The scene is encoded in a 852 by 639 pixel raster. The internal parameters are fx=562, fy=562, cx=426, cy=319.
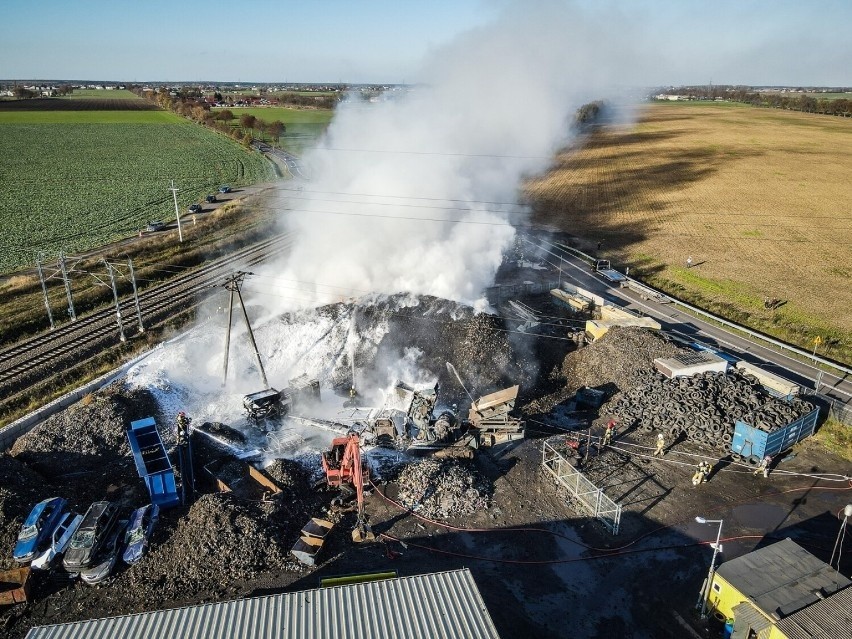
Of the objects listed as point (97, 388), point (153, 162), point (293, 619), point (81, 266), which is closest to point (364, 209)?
point (97, 388)

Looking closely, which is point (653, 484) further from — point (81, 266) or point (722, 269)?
point (81, 266)

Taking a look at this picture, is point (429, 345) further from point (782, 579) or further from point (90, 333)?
point (90, 333)

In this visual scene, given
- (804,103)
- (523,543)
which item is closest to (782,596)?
(523,543)

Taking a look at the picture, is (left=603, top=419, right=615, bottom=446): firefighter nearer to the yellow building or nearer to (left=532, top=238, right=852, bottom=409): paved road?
the yellow building

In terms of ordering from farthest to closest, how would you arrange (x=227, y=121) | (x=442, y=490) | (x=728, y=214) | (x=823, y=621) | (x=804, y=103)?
(x=804, y=103), (x=227, y=121), (x=728, y=214), (x=442, y=490), (x=823, y=621)

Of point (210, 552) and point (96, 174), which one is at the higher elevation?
point (96, 174)

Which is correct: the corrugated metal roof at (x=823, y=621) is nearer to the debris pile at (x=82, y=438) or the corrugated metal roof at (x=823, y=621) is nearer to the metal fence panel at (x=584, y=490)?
the metal fence panel at (x=584, y=490)

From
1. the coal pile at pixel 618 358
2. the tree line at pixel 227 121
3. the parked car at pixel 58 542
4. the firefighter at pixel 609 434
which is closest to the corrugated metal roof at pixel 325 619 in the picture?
the parked car at pixel 58 542
